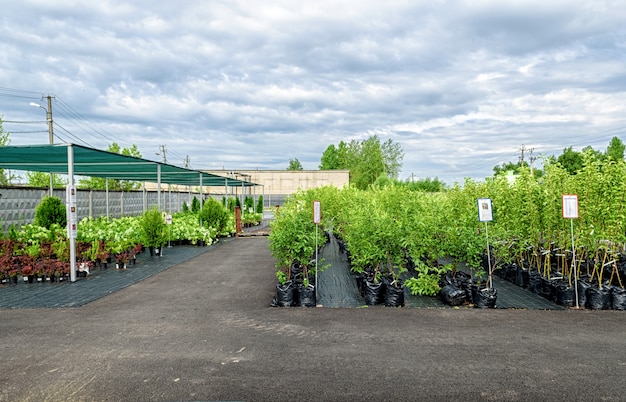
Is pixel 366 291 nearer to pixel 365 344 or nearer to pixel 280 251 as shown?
pixel 280 251

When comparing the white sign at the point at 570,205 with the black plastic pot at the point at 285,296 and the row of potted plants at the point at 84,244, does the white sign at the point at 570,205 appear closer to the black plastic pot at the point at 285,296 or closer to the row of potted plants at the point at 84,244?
the black plastic pot at the point at 285,296

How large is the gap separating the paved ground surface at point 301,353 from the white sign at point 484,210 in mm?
1632

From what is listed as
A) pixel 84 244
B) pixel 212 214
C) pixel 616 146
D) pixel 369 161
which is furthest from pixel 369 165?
pixel 84 244

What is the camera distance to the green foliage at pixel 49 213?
1409 cm

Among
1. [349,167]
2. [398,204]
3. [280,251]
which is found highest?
[349,167]

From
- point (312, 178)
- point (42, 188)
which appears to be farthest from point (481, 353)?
point (312, 178)

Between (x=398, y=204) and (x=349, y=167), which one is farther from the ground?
(x=349, y=167)

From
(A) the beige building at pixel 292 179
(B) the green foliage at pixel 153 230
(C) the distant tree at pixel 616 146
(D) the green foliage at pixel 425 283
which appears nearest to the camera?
(D) the green foliage at pixel 425 283

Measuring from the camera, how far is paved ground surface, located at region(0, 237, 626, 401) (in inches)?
164

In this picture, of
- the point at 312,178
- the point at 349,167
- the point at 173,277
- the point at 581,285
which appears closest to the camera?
the point at 581,285

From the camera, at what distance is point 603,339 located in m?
5.74

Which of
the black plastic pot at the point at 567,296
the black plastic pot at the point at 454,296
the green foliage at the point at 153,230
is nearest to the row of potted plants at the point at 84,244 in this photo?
the green foliage at the point at 153,230

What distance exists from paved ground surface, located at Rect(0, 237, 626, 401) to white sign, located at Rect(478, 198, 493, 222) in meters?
1.63

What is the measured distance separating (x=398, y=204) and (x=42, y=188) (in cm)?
1417
